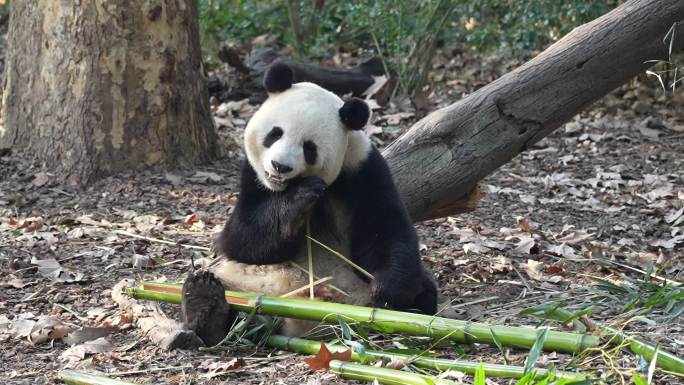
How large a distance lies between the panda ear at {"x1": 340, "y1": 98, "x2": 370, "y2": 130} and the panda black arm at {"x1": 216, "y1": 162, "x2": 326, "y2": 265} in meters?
0.34

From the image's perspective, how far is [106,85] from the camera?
7152 millimetres

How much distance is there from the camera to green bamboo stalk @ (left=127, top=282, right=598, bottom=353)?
3.60 meters

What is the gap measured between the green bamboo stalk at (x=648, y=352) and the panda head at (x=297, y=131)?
1.58 m

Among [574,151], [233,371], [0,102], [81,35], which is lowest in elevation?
[233,371]

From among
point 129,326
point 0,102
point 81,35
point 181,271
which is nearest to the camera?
point 129,326

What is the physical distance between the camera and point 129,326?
180 inches

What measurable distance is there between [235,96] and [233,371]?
6.46 metres

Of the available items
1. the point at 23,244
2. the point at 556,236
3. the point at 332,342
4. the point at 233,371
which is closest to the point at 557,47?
the point at 556,236

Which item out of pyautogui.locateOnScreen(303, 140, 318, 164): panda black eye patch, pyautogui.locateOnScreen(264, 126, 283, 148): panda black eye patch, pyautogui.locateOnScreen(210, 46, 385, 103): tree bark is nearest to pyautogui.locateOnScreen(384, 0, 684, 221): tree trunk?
pyautogui.locateOnScreen(303, 140, 318, 164): panda black eye patch

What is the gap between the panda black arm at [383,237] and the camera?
4535mm

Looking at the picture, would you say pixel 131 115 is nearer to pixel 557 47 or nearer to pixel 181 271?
pixel 181 271

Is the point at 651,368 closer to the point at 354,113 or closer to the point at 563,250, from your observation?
the point at 354,113

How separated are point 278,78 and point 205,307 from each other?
1.20 metres

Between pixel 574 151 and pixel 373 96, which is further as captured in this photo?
pixel 373 96
